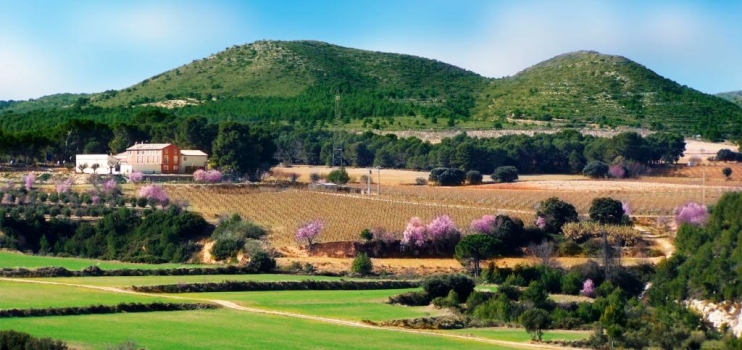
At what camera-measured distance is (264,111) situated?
414 feet

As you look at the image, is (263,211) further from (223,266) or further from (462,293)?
(462,293)

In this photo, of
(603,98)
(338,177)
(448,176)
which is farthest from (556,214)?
(603,98)

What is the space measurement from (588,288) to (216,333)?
19.5 meters

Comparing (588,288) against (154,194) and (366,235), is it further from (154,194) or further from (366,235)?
(154,194)

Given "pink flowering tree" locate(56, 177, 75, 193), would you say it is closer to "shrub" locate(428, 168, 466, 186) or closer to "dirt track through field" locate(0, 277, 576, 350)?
"shrub" locate(428, 168, 466, 186)

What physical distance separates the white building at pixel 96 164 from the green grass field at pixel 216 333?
42.3 m

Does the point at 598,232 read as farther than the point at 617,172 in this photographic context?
No

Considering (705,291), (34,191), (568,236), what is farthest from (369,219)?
(705,291)

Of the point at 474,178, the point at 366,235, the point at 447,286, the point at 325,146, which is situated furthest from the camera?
the point at 325,146

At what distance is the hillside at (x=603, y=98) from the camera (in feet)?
422

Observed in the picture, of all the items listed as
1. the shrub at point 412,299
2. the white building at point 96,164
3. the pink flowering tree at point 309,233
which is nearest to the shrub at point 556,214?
the pink flowering tree at point 309,233

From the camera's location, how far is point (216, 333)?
1462 inches

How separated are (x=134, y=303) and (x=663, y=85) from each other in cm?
10735

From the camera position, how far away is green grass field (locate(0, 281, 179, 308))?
41.2 m
